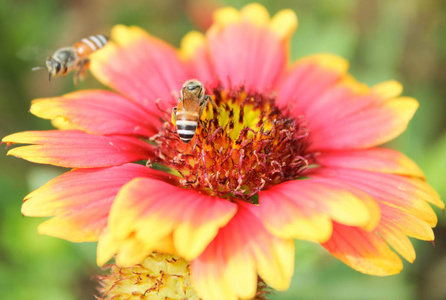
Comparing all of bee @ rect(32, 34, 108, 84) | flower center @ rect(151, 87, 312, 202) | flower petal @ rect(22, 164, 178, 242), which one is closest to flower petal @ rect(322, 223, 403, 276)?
flower center @ rect(151, 87, 312, 202)

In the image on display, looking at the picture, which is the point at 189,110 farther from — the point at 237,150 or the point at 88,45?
the point at 88,45

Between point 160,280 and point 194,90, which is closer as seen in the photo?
point 160,280

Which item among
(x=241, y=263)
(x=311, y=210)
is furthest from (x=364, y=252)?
(x=241, y=263)

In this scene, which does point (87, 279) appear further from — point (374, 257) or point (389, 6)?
Answer: point (389, 6)

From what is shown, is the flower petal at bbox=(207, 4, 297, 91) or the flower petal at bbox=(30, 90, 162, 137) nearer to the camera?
the flower petal at bbox=(30, 90, 162, 137)

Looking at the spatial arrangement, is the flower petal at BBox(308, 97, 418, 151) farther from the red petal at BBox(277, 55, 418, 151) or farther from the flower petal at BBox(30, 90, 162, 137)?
the flower petal at BBox(30, 90, 162, 137)

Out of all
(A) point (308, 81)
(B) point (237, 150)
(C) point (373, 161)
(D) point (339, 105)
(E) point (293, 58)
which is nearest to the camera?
(B) point (237, 150)

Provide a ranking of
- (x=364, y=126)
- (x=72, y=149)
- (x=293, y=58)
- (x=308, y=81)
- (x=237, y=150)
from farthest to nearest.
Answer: (x=293, y=58) → (x=308, y=81) → (x=364, y=126) → (x=237, y=150) → (x=72, y=149)
